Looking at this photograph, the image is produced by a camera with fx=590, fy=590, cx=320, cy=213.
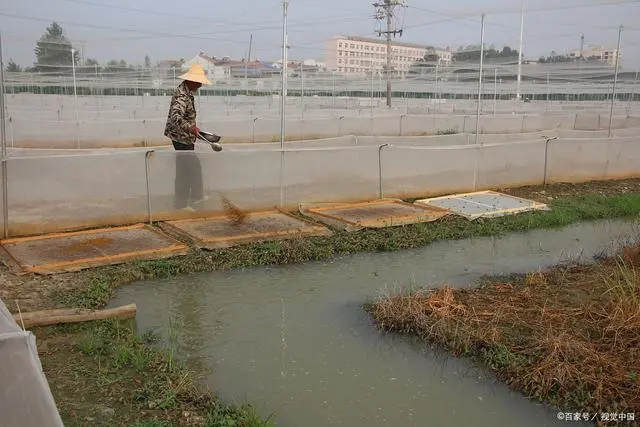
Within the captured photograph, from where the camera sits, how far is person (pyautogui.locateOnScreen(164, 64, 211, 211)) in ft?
24.3

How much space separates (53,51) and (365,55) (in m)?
14.1

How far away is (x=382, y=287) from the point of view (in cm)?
559

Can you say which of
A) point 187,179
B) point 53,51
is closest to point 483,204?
point 187,179

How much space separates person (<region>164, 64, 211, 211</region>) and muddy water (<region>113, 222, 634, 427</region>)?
2.04m

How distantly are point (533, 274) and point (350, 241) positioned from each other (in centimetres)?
209

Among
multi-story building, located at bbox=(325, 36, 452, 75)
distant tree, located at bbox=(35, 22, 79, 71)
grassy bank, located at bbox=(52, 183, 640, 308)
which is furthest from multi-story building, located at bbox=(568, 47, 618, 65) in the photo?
distant tree, located at bbox=(35, 22, 79, 71)

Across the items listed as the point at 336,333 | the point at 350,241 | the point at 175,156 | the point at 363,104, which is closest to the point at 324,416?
the point at 336,333

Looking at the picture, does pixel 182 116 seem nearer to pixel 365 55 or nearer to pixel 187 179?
pixel 187 179

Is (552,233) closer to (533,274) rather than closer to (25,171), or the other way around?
(533,274)

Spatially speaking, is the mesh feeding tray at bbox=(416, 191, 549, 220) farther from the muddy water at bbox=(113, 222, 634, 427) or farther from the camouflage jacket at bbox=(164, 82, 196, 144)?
the camouflage jacket at bbox=(164, 82, 196, 144)

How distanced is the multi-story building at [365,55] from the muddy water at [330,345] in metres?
19.9

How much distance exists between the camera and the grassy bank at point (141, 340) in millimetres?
3303

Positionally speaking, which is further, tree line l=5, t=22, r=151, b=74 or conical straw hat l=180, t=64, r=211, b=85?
tree line l=5, t=22, r=151, b=74

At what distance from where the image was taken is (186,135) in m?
7.59
